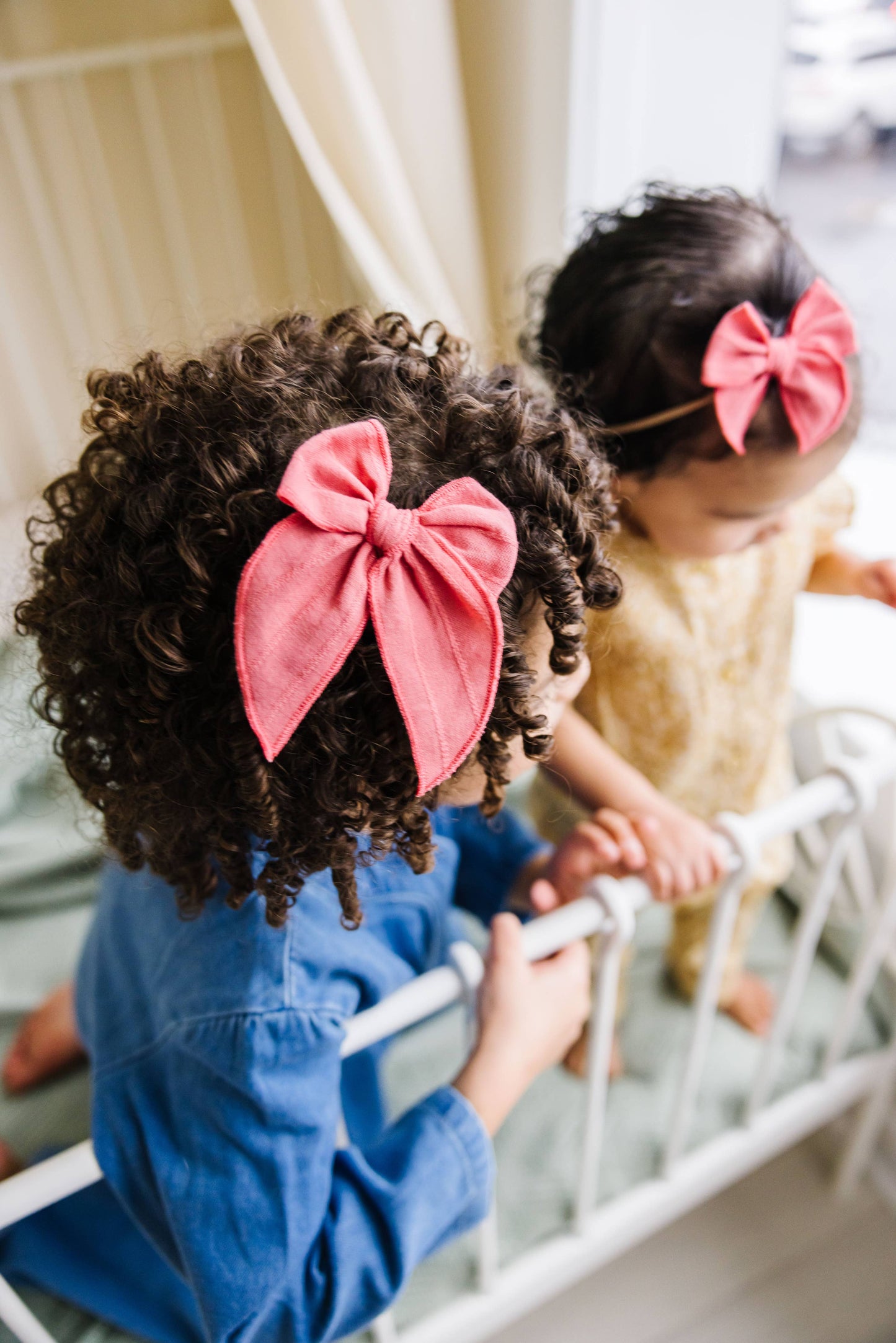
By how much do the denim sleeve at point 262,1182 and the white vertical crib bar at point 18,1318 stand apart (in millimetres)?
73

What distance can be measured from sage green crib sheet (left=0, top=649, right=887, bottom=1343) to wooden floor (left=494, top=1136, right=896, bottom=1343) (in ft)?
0.92

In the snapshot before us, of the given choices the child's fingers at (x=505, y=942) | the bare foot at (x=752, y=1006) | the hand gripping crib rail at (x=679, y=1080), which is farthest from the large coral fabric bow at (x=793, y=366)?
the bare foot at (x=752, y=1006)

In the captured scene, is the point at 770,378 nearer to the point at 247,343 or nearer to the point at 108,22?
the point at 247,343

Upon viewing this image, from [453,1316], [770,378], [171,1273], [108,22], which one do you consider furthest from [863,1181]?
[108,22]

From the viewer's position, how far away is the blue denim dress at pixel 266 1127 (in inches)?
20.2

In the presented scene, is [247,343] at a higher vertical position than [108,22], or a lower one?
lower

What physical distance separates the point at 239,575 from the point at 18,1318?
47cm

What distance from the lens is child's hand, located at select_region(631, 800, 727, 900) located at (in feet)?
2.22

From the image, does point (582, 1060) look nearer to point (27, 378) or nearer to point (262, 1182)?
point (262, 1182)

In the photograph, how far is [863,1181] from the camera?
113cm

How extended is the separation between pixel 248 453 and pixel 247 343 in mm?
A: 100

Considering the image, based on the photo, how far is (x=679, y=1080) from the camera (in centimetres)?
85

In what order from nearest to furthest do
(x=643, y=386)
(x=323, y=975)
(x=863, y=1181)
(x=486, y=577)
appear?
(x=486, y=577), (x=323, y=975), (x=643, y=386), (x=863, y=1181)

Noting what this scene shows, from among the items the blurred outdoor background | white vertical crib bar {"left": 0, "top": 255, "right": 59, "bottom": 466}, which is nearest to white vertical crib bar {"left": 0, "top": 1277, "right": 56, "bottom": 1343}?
the blurred outdoor background
